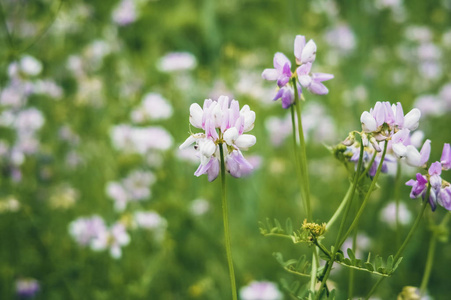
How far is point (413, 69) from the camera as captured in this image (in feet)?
11.6

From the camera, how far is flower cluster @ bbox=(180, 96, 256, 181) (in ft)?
2.64

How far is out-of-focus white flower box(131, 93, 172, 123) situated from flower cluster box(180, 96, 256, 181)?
155 cm

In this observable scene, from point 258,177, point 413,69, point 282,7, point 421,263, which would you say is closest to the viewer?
point 421,263

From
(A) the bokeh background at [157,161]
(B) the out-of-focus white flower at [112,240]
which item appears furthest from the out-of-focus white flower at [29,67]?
(B) the out-of-focus white flower at [112,240]

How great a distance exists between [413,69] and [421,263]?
5.96 feet

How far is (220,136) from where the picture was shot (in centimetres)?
82

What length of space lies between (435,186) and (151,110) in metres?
1.70

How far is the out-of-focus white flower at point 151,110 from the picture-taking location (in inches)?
93.2

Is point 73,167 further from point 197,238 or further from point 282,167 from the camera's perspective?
point 282,167

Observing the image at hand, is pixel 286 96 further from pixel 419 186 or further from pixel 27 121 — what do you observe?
pixel 27 121

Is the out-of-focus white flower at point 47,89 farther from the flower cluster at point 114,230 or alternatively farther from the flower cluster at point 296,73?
the flower cluster at point 296,73

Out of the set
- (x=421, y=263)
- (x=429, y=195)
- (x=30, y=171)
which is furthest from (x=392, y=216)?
(x=30, y=171)

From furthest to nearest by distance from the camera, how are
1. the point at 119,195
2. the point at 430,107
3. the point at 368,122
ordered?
the point at 430,107 < the point at 119,195 < the point at 368,122

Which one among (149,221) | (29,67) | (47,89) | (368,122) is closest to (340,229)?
(368,122)
